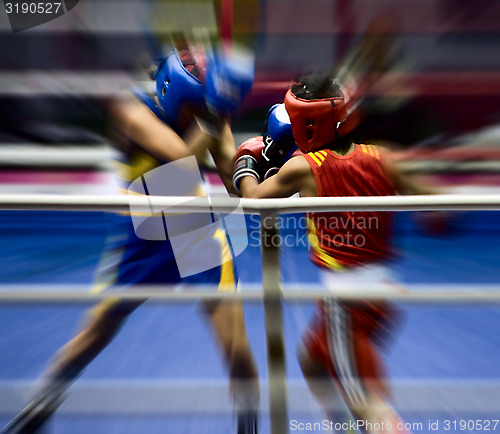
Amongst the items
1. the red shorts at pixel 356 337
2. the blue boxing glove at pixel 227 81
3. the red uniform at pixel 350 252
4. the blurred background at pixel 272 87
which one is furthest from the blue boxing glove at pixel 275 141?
the blurred background at pixel 272 87

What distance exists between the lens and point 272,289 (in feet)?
1.87

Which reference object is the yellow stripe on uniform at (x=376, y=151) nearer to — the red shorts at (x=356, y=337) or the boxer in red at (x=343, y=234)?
the boxer in red at (x=343, y=234)

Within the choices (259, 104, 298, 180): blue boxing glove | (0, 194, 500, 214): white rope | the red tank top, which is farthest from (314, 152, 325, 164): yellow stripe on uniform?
(0, 194, 500, 214): white rope

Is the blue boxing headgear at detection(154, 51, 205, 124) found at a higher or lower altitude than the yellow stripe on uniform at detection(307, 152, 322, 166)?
higher

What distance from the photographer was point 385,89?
631 cm

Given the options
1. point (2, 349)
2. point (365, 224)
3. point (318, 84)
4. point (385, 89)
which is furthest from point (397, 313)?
point (385, 89)

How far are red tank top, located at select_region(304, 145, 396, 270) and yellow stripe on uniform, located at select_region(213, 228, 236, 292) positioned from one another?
8.4 inches

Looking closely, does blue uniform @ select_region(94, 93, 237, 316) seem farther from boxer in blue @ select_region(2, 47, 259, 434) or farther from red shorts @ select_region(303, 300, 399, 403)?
red shorts @ select_region(303, 300, 399, 403)

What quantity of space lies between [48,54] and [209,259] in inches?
264

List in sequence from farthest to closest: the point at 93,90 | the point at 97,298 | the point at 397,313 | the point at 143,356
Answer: the point at 93,90, the point at 143,356, the point at 397,313, the point at 97,298

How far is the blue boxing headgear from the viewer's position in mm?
925

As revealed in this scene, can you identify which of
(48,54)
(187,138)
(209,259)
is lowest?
(209,259)

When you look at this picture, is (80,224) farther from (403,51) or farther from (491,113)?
(491,113)

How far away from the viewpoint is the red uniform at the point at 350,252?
0.83 meters
